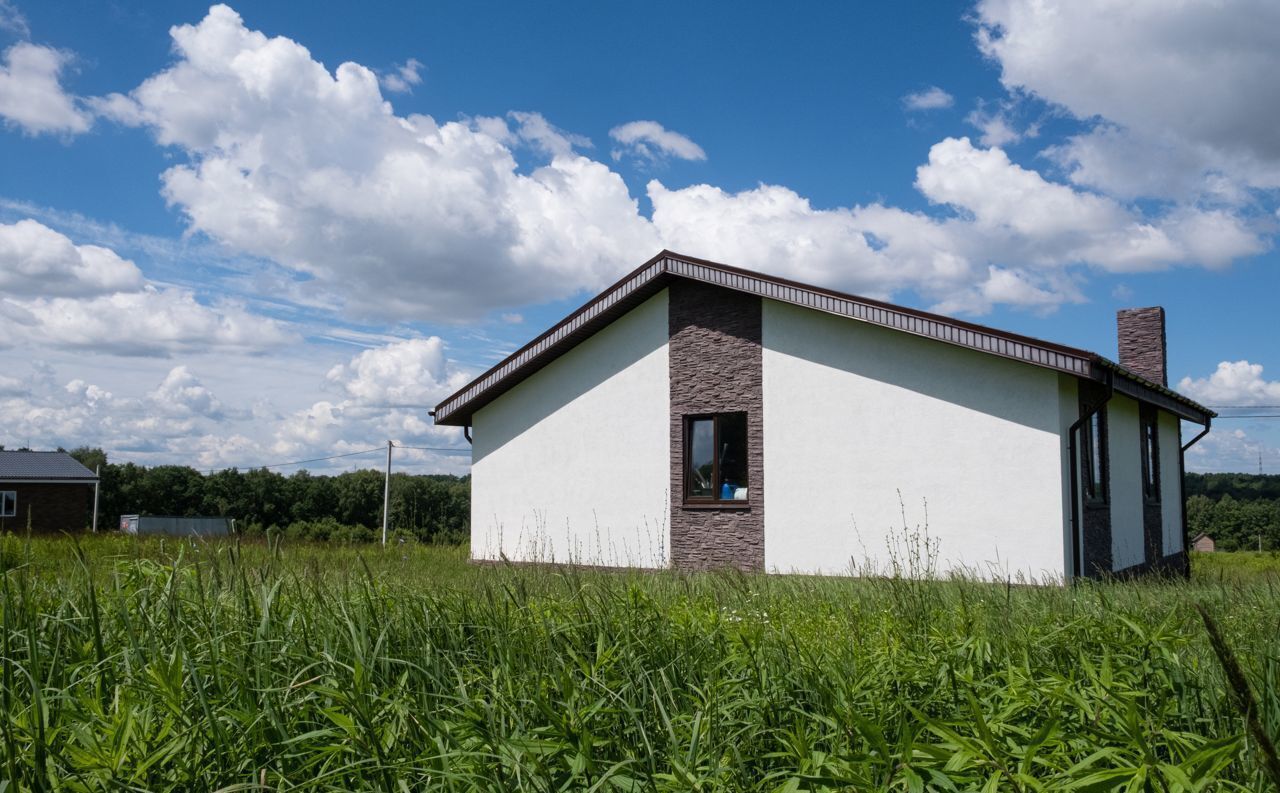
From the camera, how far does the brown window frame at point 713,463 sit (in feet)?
46.3

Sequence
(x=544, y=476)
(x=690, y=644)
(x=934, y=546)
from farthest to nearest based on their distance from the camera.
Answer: (x=544, y=476) → (x=934, y=546) → (x=690, y=644)

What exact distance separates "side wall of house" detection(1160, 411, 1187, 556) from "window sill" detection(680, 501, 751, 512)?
30.4 ft

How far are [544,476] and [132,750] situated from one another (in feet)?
45.4

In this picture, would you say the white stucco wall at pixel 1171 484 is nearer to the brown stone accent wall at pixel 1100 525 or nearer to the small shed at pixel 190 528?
the brown stone accent wall at pixel 1100 525

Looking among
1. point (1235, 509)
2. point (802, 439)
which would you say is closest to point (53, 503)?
point (802, 439)

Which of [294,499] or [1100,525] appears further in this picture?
[294,499]

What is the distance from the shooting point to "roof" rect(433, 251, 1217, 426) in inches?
442

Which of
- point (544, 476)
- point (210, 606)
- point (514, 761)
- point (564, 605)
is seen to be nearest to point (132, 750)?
point (514, 761)

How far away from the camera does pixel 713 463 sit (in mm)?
14484

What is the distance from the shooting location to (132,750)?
2.50m

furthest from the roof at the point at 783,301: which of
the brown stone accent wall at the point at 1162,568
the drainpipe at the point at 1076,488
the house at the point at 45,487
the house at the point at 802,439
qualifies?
the house at the point at 45,487

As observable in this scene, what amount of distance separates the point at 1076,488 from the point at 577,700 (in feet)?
35.4

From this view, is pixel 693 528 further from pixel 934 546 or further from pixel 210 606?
pixel 210 606

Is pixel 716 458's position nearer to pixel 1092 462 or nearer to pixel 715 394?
pixel 715 394
